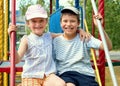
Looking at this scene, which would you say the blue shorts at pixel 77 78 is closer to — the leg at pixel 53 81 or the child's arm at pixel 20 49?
the leg at pixel 53 81

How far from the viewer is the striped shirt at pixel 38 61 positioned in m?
2.78

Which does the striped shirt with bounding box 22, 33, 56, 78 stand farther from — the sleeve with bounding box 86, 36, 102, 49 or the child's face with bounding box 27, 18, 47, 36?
the sleeve with bounding box 86, 36, 102, 49

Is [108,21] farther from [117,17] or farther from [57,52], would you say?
[57,52]

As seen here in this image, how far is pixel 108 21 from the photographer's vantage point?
1902 centimetres

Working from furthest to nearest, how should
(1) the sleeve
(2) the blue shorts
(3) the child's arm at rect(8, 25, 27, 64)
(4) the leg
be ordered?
(1) the sleeve, (2) the blue shorts, (4) the leg, (3) the child's arm at rect(8, 25, 27, 64)

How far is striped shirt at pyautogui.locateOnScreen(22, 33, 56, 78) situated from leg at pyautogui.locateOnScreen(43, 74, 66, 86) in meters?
0.06

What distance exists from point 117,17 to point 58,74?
16212mm

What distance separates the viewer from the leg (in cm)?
260

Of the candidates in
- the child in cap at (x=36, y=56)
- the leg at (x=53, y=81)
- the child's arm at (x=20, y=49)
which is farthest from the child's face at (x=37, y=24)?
the leg at (x=53, y=81)

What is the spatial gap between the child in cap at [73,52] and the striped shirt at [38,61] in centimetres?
9

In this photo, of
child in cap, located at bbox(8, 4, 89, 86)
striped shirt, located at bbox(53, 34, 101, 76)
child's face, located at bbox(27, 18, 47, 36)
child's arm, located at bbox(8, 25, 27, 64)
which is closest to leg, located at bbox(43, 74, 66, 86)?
child in cap, located at bbox(8, 4, 89, 86)

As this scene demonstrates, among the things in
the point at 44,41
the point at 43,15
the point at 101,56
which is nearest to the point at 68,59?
the point at 44,41

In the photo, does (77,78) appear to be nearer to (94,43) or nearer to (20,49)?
(94,43)

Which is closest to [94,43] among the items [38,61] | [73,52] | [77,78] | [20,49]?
[73,52]
